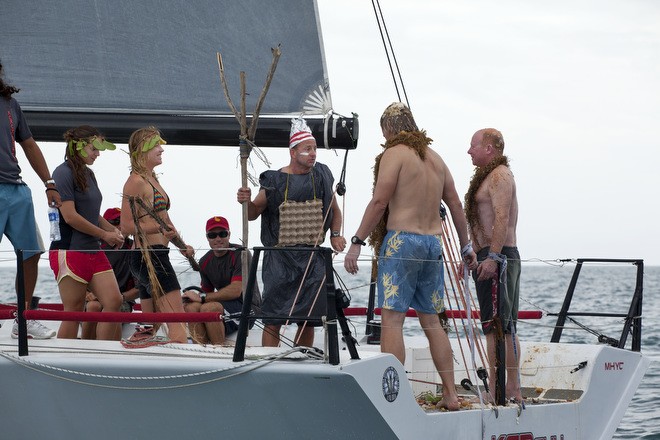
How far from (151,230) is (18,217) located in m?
0.74

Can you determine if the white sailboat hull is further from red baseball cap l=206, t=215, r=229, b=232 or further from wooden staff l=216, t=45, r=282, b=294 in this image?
red baseball cap l=206, t=215, r=229, b=232

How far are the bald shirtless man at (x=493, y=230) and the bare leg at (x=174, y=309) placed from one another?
1.74 meters

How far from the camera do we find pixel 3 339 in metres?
6.97

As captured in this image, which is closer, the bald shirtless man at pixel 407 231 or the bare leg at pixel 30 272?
the bald shirtless man at pixel 407 231

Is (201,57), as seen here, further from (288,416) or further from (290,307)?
(288,416)

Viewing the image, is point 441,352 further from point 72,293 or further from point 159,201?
point 72,293

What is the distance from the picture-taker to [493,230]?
23.2 feet

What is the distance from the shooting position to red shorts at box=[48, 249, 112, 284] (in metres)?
6.82

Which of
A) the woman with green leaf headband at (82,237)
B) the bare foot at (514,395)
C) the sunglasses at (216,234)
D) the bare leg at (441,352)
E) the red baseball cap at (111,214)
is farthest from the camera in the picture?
the red baseball cap at (111,214)

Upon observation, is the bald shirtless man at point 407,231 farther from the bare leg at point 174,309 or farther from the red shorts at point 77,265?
the red shorts at point 77,265

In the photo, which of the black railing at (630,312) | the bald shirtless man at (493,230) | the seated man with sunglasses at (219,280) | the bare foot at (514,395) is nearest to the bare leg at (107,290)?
the seated man with sunglasses at (219,280)

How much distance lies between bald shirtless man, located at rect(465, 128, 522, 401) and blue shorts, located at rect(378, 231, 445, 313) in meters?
0.57

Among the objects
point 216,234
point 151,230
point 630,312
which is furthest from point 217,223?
point 630,312

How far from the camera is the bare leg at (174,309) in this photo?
22.1ft
